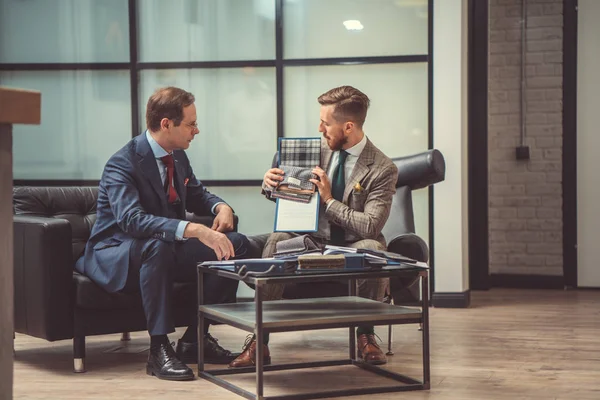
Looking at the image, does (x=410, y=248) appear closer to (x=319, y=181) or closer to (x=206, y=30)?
(x=319, y=181)

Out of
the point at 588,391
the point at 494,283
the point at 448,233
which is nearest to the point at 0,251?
the point at 588,391

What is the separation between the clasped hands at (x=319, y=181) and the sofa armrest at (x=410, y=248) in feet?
1.16

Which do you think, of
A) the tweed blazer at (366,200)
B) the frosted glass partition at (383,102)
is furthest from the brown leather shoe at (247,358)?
the frosted glass partition at (383,102)

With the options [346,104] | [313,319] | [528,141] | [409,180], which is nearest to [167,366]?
[313,319]

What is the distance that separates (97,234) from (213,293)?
0.50 m

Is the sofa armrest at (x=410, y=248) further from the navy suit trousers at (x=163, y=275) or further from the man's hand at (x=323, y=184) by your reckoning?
the navy suit trousers at (x=163, y=275)

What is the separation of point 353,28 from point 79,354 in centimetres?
265

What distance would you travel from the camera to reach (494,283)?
6.02m

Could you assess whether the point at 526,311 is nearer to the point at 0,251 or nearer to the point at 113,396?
the point at 113,396

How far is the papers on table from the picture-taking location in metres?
3.46

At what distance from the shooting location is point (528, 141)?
5930 millimetres

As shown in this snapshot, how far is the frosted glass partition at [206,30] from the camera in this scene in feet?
17.0

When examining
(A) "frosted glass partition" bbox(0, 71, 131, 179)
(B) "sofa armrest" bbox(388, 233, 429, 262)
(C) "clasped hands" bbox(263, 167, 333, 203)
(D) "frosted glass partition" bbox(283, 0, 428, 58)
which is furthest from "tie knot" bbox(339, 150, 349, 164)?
(A) "frosted glass partition" bbox(0, 71, 131, 179)

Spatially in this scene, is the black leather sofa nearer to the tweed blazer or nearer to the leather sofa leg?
the leather sofa leg
